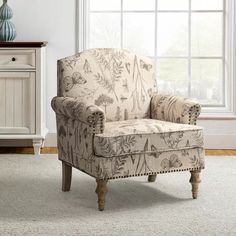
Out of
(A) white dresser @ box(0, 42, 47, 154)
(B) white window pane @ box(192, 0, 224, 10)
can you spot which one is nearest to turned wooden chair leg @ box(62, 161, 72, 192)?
(A) white dresser @ box(0, 42, 47, 154)

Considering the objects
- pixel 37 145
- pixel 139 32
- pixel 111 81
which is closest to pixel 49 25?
pixel 139 32

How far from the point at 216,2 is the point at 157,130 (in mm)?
2542

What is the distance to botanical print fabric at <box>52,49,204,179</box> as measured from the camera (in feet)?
12.0

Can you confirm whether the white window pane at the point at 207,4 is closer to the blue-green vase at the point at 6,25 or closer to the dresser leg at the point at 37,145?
the blue-green vase at the point at 6,25

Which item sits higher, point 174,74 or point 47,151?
point 174,74

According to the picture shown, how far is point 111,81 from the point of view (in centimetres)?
428

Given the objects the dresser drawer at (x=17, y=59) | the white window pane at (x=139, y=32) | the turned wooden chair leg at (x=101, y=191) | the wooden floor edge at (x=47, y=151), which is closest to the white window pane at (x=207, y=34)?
the white window pane at (x=139, y=32)

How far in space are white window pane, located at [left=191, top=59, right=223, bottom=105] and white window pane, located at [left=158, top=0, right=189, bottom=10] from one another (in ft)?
1.67

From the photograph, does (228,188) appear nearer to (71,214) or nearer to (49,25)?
(71,214)

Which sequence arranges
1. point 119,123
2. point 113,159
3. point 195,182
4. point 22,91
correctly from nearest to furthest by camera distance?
point 113,159
point 195,182
point 119,123
point 22,91

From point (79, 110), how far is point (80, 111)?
0.06 ft

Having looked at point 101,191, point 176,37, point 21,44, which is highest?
point 176,37

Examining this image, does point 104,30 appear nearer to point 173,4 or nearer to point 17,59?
point 173,4

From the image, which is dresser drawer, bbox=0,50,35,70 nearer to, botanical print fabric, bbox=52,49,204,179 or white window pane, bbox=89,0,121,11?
white window pane, bbox=89,0,121,11
